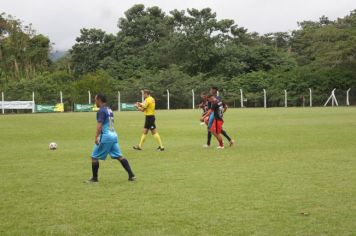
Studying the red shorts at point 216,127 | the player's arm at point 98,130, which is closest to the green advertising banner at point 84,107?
the red shorts at point 216,127

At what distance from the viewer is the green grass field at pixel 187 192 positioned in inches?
266

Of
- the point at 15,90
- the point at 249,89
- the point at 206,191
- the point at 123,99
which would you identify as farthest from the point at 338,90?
the point at 206,191

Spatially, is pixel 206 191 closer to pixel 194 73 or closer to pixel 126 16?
pixel 194 73

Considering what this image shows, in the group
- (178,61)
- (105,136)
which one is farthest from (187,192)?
(178,61)

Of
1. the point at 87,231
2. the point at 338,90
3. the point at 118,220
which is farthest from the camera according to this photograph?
the point at 338,90

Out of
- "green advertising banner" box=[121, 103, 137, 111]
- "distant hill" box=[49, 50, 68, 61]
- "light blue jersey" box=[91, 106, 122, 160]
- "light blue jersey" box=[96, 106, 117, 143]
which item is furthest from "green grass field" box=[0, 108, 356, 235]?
"distant hill" box=[49, 50, 68, 61]

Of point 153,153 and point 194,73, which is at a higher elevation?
point 194,73

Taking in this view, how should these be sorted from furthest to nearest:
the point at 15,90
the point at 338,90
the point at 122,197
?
the point at 338,90 → the point at 15,90 → the point at 122,197

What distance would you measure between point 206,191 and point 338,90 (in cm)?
5590

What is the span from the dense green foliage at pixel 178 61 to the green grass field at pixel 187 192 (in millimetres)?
43176

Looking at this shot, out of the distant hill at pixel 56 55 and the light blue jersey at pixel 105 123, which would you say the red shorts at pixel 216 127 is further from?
the distant hill at pixel 56 55

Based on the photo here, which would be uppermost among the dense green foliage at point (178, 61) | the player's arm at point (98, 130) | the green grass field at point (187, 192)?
the dense green foliage at point (178, 61)

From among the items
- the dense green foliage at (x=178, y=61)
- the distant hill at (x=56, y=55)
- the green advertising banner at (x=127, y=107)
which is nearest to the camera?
the green advertising banner at (x=127, y=107)

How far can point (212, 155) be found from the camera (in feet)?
47.0
